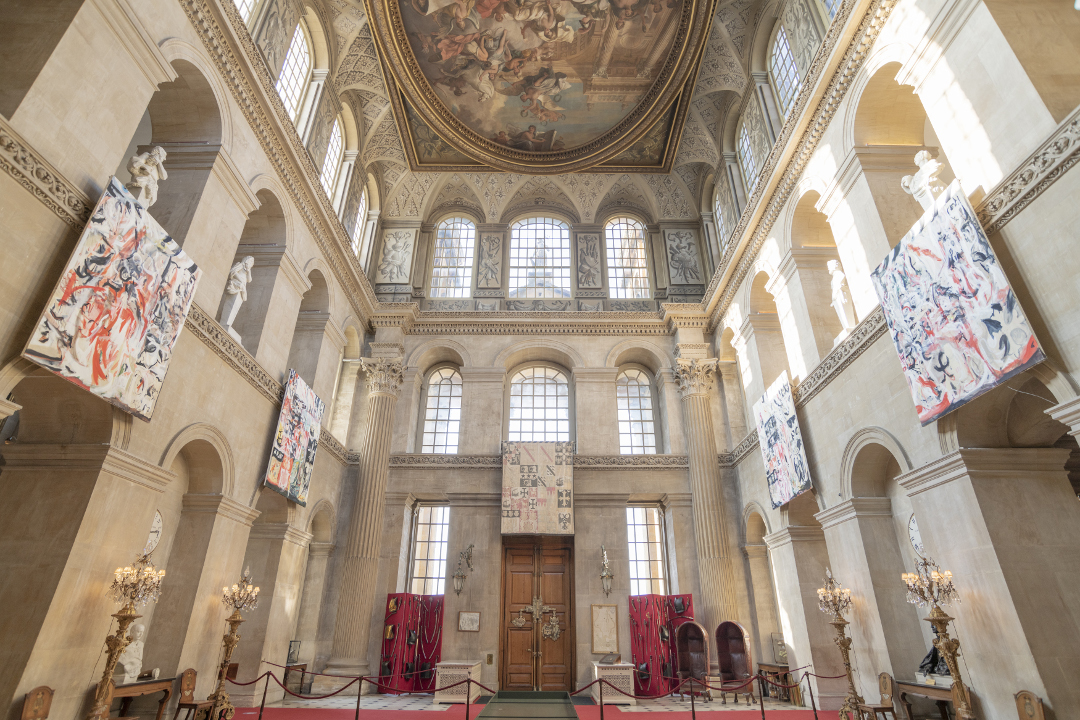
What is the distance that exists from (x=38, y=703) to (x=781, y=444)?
12.4 m

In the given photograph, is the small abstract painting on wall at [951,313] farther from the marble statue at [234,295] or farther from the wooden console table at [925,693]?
the marble statue at [234,295]

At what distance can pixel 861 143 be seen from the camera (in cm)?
1022

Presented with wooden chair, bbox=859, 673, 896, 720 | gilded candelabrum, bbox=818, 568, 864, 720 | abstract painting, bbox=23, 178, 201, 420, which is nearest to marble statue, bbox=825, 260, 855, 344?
gilded candelabrum, bbox=818, 568, 864, 720

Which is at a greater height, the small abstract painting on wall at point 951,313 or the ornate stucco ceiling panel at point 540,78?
the ornate stucco ceiling panel at point 540,78

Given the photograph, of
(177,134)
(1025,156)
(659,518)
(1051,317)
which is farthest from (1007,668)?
(177,134)

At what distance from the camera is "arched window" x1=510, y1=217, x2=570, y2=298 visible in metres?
19.8

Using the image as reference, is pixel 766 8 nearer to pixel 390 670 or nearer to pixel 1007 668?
pixel 1007 668

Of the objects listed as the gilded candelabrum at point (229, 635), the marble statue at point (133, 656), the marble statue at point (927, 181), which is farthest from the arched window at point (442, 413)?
the marble statue at point (927, 181)

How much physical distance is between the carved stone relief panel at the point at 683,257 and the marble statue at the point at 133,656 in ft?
52.8

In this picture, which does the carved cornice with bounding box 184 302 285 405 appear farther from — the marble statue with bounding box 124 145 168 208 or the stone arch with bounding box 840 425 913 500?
the stone arch with bounding box 840 425 913 500

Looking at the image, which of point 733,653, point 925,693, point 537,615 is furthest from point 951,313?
point 537,615

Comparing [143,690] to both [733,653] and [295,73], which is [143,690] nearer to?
[733,653]

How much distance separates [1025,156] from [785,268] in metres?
6.12

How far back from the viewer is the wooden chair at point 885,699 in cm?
831
